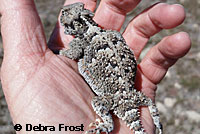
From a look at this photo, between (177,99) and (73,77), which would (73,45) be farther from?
(177,99)

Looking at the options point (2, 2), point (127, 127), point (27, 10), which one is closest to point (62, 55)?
point (27, 10)

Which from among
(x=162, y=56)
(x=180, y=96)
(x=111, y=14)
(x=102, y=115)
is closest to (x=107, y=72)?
(x=102, y=115)

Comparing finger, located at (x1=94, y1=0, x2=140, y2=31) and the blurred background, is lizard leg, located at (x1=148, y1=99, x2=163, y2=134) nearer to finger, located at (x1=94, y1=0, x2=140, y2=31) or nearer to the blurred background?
the blurred background

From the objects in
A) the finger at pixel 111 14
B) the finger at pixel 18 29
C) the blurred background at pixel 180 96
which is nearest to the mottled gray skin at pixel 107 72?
the finger at pixel 111 14

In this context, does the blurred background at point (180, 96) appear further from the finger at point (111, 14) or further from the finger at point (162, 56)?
the finger at point (111, 14)

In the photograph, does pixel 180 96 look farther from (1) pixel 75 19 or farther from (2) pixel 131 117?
(1) pixel 75 19

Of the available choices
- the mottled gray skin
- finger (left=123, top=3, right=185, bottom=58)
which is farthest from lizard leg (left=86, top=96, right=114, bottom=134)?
finger (left=123, top=3, right=185, bottom=58)
